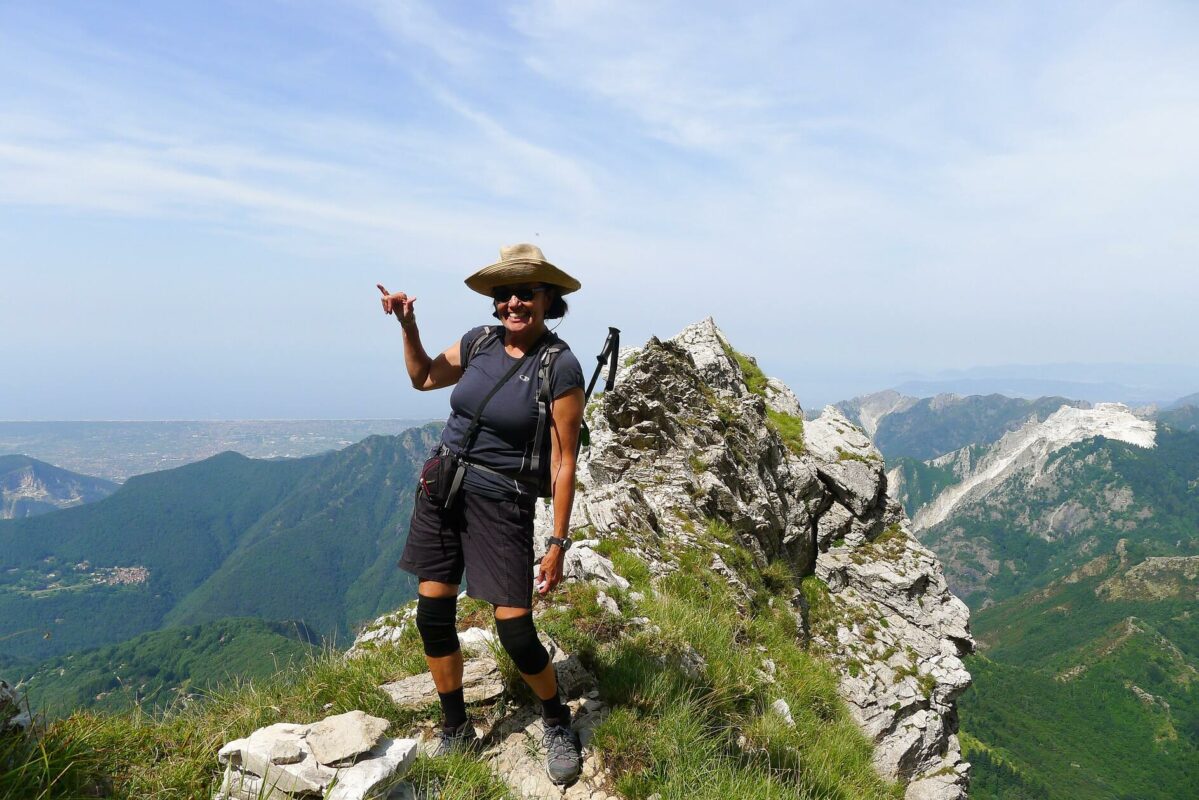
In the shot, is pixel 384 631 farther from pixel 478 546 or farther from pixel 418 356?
pixel 418 356

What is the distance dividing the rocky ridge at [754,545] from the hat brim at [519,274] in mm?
3884

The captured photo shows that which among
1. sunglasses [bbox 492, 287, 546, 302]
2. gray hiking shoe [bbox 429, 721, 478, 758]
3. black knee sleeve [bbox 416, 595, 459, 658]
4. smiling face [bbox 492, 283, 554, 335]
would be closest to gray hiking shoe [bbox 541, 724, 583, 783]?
gray hiking shoe [bbox 429, 721, 478, 758]

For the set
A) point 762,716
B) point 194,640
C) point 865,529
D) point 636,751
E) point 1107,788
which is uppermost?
point 636,751

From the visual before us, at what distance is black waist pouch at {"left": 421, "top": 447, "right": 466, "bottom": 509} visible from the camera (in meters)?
4.83

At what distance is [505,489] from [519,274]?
183 cm

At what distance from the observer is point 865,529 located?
22.8 m

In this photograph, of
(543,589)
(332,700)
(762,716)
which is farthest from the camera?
(762,716)

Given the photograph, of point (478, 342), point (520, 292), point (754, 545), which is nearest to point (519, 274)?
point (520, 292)

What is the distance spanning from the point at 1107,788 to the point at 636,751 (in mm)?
191544

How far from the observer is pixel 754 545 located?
16.2 m

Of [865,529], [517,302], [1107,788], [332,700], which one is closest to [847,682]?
[865,529]

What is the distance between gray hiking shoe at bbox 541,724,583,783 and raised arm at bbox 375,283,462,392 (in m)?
3.22

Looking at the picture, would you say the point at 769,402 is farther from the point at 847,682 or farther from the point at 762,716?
the point at 762,716

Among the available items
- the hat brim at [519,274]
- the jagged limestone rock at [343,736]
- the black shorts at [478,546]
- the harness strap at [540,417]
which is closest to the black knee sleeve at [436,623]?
the black shorts at [478,546]
